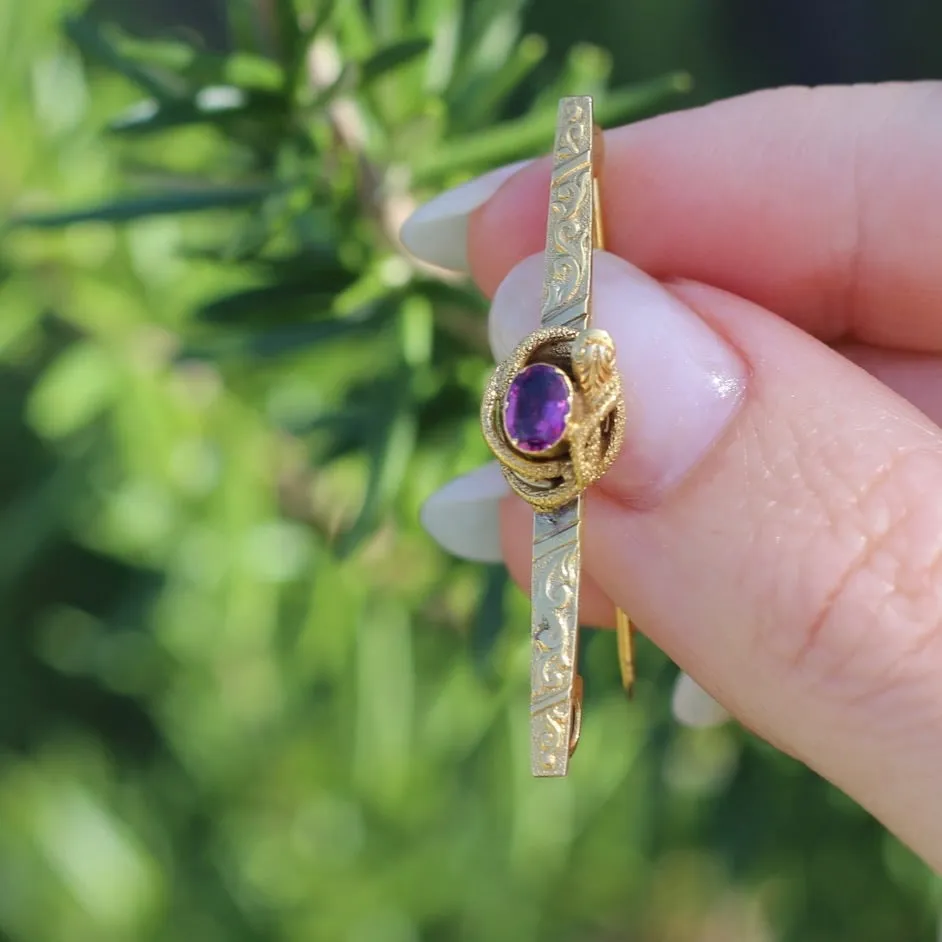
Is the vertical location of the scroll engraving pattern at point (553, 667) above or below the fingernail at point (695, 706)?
above

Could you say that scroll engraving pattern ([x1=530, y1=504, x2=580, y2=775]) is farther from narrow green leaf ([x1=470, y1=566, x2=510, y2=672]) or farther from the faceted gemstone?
narrow green leaf ([x1=470, y1=566, x2=510, y2=672])

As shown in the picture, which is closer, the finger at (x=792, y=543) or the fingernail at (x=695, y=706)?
the finger at (x=792, y=543)

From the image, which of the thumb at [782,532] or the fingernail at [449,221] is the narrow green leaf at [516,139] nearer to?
the fingernail at [449,221]

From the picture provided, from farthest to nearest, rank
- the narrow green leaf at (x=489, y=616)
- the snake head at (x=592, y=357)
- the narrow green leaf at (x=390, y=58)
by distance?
the narrow green leaf at (x=489, y=616), the narrow green leaf at (x=390, y=58), the snake head at (x=592, y=357)

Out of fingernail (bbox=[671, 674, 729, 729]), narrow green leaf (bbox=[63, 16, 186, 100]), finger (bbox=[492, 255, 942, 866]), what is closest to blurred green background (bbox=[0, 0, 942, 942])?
narrow green leaf (bbox=[63, 16, 186, 100])

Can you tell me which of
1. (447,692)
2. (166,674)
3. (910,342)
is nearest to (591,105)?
(910,342)

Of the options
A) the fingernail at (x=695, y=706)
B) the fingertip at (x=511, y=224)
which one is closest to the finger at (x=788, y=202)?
the fingertip at (x=511, y=224)
